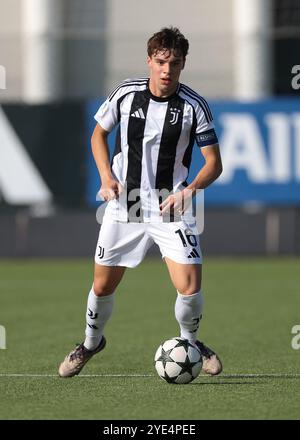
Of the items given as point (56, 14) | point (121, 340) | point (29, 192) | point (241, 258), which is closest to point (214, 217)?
point (241, 258)

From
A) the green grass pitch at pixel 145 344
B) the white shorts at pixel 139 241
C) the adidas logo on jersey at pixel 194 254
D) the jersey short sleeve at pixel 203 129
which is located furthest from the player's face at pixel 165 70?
the green grass pitch at pixel 145 344

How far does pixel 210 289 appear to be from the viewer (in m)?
14.5

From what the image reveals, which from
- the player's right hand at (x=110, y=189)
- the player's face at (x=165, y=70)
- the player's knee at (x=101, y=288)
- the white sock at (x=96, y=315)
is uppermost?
the player's face at (x=165, y=70)

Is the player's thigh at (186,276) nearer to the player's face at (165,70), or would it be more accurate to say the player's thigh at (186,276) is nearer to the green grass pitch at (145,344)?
the green grass pitch at (145,344)

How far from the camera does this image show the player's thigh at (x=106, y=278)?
24.7 ft

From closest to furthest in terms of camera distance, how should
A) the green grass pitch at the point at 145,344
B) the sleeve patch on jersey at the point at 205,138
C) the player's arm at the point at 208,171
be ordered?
the green grass pitch at the point at 145,344 < the player's arm at the point at 208,171 < the sleeve patch on jersey at the point at 205,138

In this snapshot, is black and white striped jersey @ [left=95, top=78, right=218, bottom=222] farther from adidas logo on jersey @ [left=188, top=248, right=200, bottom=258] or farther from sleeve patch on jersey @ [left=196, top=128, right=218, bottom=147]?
adidas logo on jersey @ [left=188, top=248, right=200, bottom=258]

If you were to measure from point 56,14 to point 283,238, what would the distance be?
256 inches

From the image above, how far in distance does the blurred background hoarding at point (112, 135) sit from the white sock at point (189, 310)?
9.50 m

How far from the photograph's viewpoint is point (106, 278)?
24.8ft

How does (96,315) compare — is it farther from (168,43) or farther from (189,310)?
(168,43)

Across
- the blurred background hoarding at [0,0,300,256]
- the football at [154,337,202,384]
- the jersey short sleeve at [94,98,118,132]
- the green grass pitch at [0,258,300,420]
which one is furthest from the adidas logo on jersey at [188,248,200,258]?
the blurred background hoarding at [0,0,300,256]

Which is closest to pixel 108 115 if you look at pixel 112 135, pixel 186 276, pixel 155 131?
pixel 155 131

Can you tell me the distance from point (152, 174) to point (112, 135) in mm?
10045
